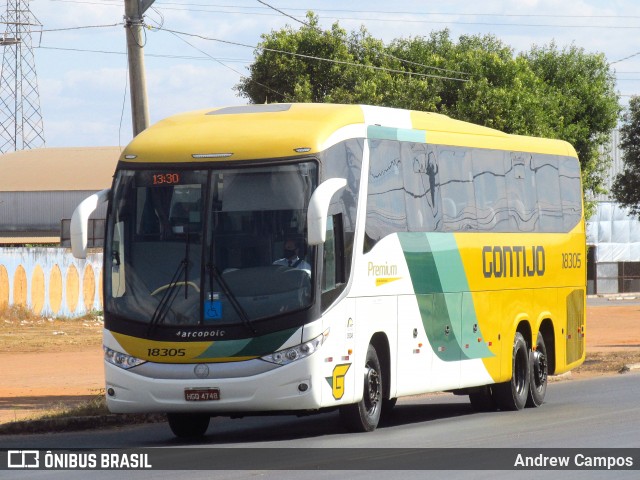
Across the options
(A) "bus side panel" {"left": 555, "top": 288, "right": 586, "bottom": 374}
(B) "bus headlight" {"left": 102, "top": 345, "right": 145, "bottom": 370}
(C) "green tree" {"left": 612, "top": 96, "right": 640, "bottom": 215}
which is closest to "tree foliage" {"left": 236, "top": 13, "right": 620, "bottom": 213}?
(C) "green tree" {"left": 612, "top": 96, "right": 640, "bottom": 215}

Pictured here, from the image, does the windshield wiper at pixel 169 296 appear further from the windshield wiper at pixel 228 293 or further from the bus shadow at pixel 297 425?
the bus shadow at pixel 297 425

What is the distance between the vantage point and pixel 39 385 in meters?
23.8

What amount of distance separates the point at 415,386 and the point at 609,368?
38.1ft

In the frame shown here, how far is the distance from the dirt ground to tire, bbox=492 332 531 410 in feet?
20.2

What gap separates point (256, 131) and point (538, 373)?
729 centimetres

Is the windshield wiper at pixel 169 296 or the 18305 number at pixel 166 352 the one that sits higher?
the windshield wiper at pixel 169 296

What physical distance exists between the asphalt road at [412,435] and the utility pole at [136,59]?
448 cm

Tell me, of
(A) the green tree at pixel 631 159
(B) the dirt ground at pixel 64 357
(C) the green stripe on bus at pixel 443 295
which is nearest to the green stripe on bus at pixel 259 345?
(C) the green stripe on bus at pixel 443 295

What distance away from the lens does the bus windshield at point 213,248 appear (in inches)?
545

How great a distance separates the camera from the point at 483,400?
1923 centimetres

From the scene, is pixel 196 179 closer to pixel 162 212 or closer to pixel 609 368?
pixel 162 212

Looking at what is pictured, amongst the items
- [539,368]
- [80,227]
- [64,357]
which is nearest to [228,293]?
[80,227]

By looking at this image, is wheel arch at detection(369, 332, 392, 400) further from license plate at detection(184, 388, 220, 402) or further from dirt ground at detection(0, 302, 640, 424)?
dirt ground at detection(0, 302, 640, 424)

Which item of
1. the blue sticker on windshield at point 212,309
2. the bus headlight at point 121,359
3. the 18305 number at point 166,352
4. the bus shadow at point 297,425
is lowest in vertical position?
the bus shadow at point 297,425
